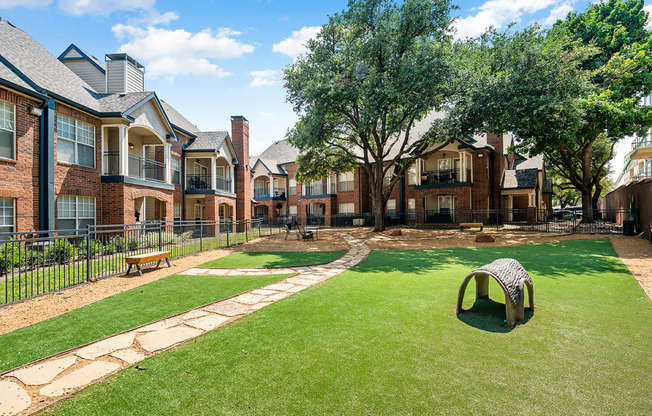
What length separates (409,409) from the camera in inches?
97.7

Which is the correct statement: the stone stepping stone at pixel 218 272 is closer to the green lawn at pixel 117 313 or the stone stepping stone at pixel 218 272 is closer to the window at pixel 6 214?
the green lawn at pixel 117 313

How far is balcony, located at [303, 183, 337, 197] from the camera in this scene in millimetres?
32250

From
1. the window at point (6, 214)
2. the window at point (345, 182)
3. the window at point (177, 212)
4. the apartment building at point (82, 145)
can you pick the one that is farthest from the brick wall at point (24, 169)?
the window at point (345, 182)

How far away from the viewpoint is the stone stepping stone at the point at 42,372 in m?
3.02

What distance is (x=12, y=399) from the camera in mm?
2727

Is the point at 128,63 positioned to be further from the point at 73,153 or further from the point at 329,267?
the point at 329,267

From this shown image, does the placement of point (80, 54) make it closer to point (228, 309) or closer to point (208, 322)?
point (228, 309)

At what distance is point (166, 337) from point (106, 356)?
658 mm

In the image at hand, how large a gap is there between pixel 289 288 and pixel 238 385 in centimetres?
359

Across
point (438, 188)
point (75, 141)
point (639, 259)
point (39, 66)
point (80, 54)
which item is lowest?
point (639, 259)

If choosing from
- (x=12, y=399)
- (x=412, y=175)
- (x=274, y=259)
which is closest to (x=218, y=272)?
(x=274, y=259)

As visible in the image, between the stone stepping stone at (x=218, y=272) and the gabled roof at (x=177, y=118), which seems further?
the gabled roof at (x=177, y=118)

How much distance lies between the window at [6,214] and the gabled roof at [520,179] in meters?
31.4

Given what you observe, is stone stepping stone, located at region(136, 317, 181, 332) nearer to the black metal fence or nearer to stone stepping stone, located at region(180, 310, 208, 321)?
stone stepping stone, located at region(180, 310, 208, 321)
